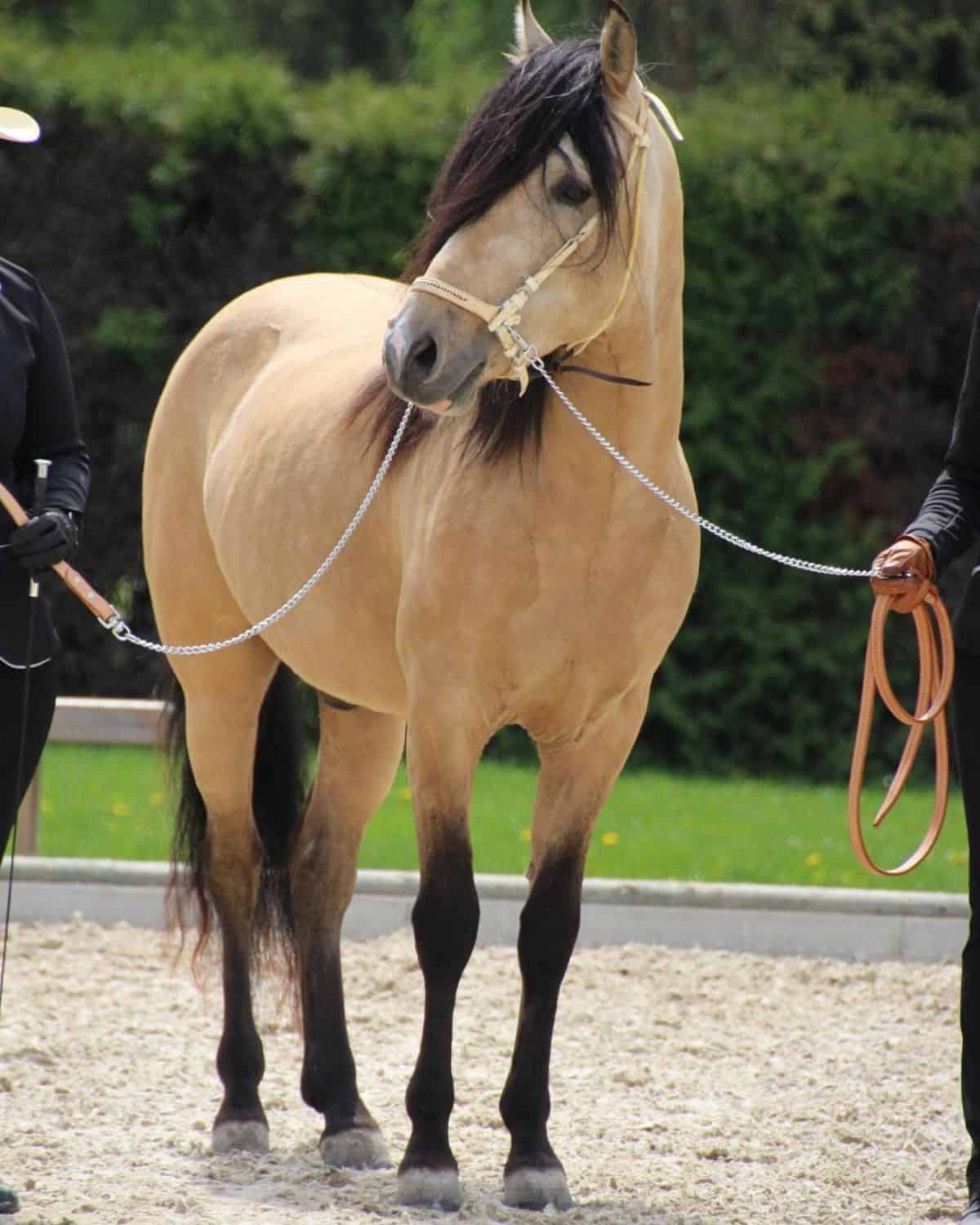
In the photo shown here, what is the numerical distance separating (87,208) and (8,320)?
5.58 m

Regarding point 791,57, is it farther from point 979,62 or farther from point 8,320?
point 8,320

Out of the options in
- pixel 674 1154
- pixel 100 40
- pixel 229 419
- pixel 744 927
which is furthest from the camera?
pixel 100 40

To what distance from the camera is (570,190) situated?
3143 millimetres

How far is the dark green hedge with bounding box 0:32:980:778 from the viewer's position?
8.70m

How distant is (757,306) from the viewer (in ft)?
29.1

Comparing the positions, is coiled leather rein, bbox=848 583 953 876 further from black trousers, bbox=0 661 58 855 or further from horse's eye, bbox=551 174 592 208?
black trousers, bbox=0 661 58 855

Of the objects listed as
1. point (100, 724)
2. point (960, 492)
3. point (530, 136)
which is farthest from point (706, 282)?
point (530, 136)

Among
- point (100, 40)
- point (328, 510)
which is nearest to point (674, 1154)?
point (328, 510)

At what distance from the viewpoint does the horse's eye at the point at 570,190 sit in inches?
123

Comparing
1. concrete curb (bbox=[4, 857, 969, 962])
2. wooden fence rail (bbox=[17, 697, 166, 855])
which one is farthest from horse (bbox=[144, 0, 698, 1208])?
wooden fence rail (bbox=[17, 697, 166, 855])

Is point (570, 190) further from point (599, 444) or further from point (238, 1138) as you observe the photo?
point (238, 1138)

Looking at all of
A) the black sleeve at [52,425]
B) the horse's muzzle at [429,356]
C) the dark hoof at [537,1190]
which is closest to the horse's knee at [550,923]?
the dark hoof at [537,1190]

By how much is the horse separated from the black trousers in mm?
689

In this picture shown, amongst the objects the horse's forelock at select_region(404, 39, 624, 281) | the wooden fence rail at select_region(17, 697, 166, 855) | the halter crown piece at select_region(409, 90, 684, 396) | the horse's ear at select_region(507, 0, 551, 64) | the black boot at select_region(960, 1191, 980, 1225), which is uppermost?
the horse's ear at select_region(507, 0, 551, 64)
